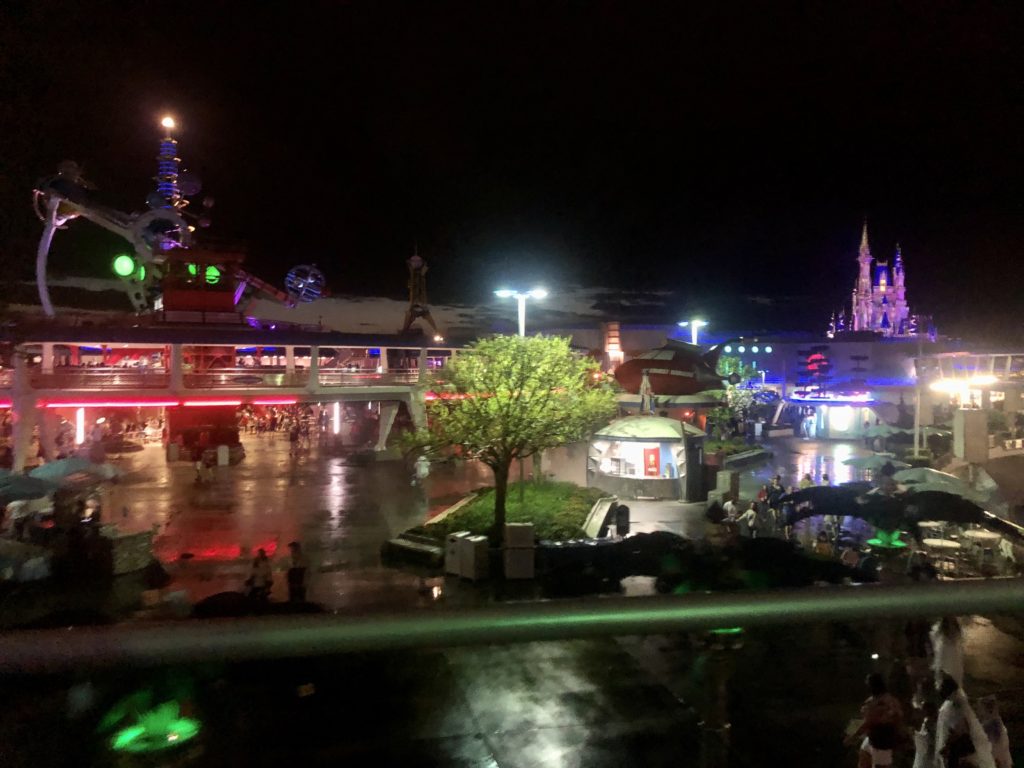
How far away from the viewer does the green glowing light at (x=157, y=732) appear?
6098mm

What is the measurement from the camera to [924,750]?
140 inches

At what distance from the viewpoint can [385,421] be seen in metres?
33.2

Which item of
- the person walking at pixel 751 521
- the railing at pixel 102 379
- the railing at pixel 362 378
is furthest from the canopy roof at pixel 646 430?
the railing at pixel 102 379

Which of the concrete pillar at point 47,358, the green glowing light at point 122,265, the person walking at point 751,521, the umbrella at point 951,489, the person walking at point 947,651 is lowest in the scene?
the person walking at point 751,521

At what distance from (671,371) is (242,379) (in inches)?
731

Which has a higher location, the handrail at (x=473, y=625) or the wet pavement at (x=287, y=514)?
the handrail at (x=473, y=625)

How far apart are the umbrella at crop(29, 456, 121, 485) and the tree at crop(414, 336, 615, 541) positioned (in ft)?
28.2

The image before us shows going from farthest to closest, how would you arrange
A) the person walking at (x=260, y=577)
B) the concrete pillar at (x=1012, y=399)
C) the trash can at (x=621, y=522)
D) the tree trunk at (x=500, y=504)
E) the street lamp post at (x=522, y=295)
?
the concrete pillar at (x=1012, y=399), the street lamp post at (x=522, y=295), the trash can at (x=621, y=522), the tree trunk at (x=500, y=504), the person walking at (x=260, y=577)

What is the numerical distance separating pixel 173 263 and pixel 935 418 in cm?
4533

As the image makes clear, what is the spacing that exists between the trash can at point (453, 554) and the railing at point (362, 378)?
59.0ft

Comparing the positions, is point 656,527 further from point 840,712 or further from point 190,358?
point 190,358

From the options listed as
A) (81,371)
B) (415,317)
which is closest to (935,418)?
(415,317)

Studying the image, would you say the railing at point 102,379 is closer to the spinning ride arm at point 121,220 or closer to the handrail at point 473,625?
the spinning ride arm at point 121,220

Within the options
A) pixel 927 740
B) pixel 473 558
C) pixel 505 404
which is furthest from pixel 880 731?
pixel 505 404
